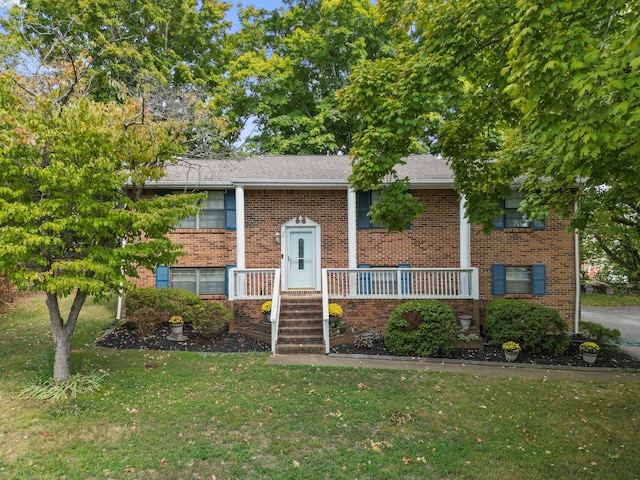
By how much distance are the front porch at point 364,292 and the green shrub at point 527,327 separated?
2.27ft

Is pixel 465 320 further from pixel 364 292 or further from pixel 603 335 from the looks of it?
pixel 603 335

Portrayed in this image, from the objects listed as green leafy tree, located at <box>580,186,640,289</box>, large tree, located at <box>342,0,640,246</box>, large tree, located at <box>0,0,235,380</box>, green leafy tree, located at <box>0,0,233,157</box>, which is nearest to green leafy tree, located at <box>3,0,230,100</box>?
→ green leafy tree, located at <box>0,0,233,157</box>

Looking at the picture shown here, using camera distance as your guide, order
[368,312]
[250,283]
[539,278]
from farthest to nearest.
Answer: [539,278]
[250,283]
[368,312]

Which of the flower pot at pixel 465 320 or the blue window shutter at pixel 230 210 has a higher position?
the blue window shutter at pixel 230 210

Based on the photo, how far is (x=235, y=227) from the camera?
34.1ft

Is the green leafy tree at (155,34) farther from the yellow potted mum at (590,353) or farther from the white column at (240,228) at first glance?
the yellow potted mum at (590,353)

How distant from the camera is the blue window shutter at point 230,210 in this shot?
1034 cm

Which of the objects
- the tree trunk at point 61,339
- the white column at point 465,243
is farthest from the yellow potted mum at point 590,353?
the tree trunk at point 61,339

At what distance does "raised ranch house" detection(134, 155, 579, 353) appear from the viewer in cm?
981

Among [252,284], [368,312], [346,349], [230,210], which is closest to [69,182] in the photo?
[252,284]

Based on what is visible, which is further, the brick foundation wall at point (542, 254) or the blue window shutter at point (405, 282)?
the brick foundation wall at point (542, 254)

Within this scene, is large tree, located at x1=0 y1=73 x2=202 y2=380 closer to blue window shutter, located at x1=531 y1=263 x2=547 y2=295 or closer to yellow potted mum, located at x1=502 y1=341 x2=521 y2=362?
yellow potted mum, located at x1=502 y1=341 x2=521 y2=362

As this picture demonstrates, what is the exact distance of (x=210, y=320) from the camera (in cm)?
827

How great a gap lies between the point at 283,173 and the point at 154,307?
16.7ft
